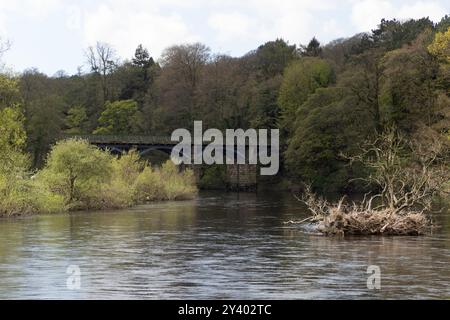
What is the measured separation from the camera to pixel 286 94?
106 meters

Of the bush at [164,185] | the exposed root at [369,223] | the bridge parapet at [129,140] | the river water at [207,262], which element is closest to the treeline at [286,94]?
the bridge parapet at [129,140]

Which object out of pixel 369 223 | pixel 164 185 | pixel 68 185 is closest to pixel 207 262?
pixel 369 223

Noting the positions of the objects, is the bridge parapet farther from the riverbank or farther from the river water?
the river water

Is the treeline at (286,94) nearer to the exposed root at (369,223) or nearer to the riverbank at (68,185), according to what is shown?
the riverbank at (68,185)

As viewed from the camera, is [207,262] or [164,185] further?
[164,185]

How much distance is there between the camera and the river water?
22234 millimetres

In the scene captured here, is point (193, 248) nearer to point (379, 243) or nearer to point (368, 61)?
point (379, 243)

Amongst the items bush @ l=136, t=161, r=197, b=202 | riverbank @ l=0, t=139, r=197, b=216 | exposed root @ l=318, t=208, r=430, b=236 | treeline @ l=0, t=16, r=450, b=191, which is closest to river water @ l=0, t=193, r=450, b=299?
exposed root @ l=318, t=208, r=430, b=236

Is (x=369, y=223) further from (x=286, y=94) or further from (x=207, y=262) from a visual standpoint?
(x=286, y=94)

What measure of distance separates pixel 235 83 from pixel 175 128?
1047 centimetres

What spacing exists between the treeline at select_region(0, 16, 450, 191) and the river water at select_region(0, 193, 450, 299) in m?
21.4

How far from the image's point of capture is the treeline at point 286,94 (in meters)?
83.2

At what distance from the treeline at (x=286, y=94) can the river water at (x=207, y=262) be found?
21.4 m

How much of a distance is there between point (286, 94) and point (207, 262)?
79.3m
